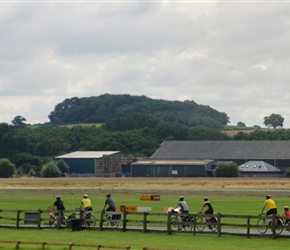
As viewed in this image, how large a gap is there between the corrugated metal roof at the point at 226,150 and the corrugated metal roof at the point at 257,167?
5558 mm

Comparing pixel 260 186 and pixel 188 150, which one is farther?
pixel 188 150

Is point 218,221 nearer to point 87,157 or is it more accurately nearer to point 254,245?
point 254,245

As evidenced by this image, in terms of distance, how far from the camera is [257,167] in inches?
6629

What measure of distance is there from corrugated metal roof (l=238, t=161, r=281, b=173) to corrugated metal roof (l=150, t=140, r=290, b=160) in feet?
18.2

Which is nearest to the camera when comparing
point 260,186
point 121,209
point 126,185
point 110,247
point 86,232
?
point 110,247

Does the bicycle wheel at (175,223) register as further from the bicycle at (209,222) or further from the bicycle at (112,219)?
the bicycle at (112,219)

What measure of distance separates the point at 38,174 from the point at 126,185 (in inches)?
2288

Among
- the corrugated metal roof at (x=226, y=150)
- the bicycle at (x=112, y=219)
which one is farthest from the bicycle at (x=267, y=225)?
the corrugated metal roof at (x=226, y=150)

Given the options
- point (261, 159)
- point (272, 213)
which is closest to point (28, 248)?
point (272, 213)

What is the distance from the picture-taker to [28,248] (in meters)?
37.5

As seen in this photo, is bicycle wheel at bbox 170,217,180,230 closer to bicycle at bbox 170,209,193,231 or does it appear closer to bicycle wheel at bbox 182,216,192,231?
bicycle at bbox 170,209,193,231

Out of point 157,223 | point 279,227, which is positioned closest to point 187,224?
→ point 157,223

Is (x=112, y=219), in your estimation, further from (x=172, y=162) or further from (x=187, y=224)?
(x=172, y=162)

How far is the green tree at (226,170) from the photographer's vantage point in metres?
160
